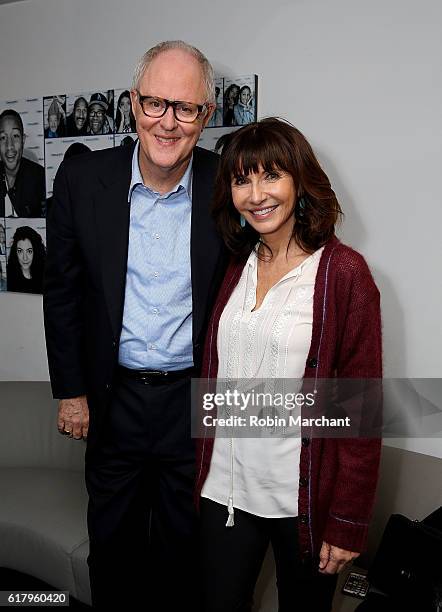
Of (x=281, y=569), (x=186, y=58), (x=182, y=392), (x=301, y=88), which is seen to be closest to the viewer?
(x=281, y=569)

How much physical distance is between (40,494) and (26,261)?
1.16 metres

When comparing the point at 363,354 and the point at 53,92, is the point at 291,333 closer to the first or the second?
the point at 363,354

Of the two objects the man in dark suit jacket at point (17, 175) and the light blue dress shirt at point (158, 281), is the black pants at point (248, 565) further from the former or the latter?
the man in dark suit jacket at point (17, 175)

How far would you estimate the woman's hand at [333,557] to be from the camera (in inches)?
56.0

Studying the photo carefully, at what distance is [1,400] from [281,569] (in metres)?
2.01

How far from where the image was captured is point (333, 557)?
143 cm

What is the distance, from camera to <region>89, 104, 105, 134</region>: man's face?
9.47 ft

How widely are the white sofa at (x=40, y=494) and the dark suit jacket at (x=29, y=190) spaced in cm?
86

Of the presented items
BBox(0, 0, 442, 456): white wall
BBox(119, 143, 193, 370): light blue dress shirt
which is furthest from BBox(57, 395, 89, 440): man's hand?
BBox(0, 0, 442, 456): white wall

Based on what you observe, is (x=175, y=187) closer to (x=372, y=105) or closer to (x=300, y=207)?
(x=300, y=207)

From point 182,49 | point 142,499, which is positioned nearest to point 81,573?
point 142,499

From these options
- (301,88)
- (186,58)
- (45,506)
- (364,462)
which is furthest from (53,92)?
(364,462)

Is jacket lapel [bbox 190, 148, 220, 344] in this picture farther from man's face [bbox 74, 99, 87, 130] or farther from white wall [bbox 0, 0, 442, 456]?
man's face [bbox 74, 99, 87, 130]

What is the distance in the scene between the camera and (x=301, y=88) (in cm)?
232
